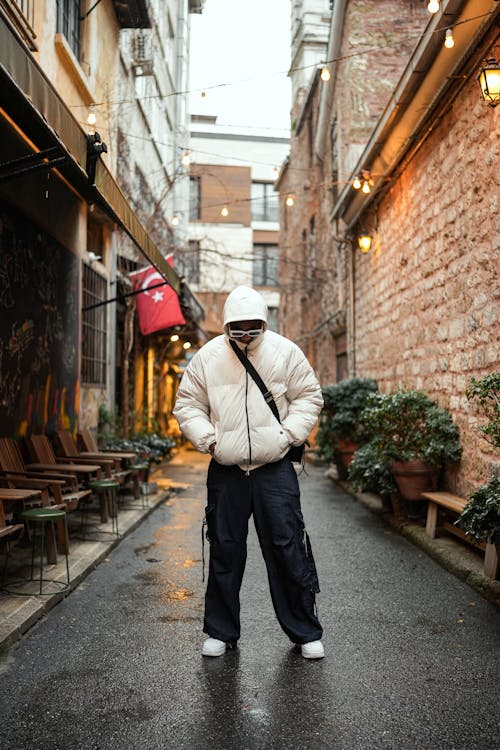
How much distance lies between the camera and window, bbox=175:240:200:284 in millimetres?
18969

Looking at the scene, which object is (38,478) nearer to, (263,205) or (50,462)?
(50,462)

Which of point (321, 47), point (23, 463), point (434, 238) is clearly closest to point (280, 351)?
point (23, 463)

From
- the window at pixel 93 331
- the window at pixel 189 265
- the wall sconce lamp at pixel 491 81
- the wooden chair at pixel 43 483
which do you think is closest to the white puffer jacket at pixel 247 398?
the wooden chair at pixel 43 483

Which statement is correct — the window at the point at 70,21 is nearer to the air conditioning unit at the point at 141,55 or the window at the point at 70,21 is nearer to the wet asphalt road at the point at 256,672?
the air conditioning unit at the point at 141,55

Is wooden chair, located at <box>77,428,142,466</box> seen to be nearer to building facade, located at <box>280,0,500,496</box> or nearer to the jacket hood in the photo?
building facade, located at <box>280,0,500,496</box>

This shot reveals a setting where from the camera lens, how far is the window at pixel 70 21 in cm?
926

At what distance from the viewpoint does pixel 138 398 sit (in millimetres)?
16016

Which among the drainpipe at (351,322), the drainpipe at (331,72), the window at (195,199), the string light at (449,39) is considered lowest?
the drainpipe at (351,322)

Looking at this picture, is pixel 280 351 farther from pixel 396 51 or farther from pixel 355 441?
pixel 396 51

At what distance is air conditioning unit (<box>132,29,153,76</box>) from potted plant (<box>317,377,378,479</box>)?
7.79 meters

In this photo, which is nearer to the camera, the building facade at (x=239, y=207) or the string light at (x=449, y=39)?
the string light at (x=449, y=39)

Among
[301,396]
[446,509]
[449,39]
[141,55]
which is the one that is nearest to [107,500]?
[446,509]

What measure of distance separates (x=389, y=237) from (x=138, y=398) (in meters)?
7.62

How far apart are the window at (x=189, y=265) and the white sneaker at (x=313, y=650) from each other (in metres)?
14.9
